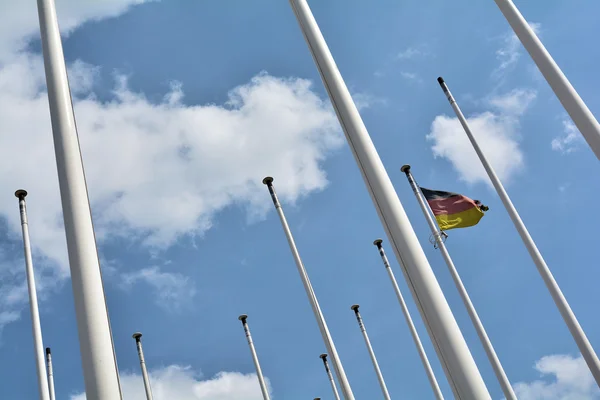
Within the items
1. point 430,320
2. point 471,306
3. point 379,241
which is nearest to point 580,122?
point 430,320

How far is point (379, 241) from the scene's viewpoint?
26.5 m

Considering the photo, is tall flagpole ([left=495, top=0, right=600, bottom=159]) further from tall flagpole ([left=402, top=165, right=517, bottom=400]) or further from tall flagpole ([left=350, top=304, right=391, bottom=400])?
tall flagpole ([left=350, top=304, right=391, bottom=400])

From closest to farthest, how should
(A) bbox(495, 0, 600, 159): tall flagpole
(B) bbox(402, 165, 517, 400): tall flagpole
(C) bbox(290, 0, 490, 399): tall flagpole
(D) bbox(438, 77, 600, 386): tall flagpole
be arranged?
(C) bbox(290, 0, 490, 399): tall flagpole, (A) bbox(495, 0, 600, 159): tall flagpole, (D) bbox(438, 77, 600, 386): tall flagpole, (B) bbox(402, 165, 517, 400): tall flagpole

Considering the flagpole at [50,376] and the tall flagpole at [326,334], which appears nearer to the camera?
the tall flagpole at [326,334]

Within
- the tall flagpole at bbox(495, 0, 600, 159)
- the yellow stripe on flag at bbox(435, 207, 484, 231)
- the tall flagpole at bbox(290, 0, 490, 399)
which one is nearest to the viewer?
the tall flagpole at bbox(290, 0, 490, 399)

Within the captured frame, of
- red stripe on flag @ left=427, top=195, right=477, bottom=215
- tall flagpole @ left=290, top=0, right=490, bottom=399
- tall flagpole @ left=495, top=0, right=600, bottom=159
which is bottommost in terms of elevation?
tall flagpole @ left=290, top=0, right=490, bottom=399

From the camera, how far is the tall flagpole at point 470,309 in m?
19.0

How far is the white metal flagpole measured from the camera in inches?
237

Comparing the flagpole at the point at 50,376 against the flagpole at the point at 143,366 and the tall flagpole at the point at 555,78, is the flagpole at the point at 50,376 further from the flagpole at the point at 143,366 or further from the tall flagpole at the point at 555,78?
the tall flagpole at the point at 555,78

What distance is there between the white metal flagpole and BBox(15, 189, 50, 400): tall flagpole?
44.2 ft

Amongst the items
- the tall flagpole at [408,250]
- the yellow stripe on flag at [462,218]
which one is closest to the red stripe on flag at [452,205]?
the yellow stripe on flag at [462,218]

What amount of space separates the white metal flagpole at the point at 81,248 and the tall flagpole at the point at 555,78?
808 centimetres

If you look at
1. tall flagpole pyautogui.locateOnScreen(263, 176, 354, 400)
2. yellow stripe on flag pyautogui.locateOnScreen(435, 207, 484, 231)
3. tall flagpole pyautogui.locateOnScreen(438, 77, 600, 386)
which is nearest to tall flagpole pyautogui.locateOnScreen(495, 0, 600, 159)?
tall flagpole pyautogui.locateOnScreen(438, 77, 600, 386)

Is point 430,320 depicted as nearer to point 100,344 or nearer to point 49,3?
point 100,344
